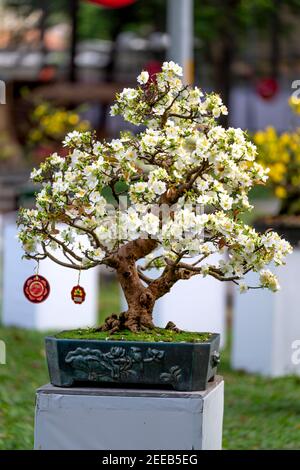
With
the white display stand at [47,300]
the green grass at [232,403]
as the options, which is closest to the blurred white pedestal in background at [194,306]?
the green grass at [232,403]

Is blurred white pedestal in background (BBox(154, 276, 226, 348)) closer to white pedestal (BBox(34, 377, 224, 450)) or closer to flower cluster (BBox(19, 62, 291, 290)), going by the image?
flower cluster (BBox(19, 62, 291, 290))

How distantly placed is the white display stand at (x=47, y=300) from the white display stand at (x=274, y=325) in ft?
7.01

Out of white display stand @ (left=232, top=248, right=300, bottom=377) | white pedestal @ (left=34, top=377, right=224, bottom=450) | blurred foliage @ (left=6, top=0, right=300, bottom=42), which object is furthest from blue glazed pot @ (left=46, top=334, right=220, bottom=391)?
blurred foliage @ (left=6, top=0, right=300, bottom=42)

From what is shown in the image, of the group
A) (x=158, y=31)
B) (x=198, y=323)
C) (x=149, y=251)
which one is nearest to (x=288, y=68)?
(x=158, y=31)

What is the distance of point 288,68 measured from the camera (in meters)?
31.9

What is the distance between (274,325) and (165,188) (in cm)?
526

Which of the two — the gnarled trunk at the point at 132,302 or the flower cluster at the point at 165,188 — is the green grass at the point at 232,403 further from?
the flower cluster at the point at 165,188

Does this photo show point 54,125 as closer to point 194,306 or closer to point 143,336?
point 194,306

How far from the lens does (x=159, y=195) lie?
5.01m

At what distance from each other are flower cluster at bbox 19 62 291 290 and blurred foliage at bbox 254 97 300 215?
5.31m

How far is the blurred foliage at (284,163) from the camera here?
1041 centimetres

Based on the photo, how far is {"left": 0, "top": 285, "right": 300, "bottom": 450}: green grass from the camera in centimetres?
729

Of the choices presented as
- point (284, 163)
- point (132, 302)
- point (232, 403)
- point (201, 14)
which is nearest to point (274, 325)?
point (232, 403)

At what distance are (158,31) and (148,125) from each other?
19.8 m
